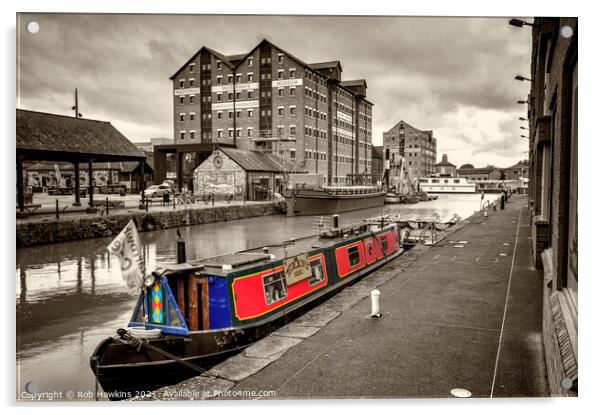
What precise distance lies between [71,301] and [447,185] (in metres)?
94.9

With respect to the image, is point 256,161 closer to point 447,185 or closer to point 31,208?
point 31,208

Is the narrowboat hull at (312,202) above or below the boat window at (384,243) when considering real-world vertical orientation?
above

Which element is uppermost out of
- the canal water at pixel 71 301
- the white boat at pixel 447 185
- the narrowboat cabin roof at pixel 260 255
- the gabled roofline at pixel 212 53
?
Result: the gabled roofline at pixel 212 53

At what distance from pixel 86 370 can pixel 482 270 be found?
935cm

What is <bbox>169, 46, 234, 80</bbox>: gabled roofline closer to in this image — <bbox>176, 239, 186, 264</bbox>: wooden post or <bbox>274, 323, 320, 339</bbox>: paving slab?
<bbox>176, 239, 186, 264</bbox>: wooden post

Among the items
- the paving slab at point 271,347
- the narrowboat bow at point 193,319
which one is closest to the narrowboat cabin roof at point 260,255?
the narrowboat bow at point 193,319

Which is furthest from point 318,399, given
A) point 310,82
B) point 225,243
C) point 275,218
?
point 275,218

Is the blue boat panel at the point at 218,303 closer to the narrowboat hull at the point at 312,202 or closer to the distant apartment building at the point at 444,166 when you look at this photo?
the distant apartment building at the point at 444,166

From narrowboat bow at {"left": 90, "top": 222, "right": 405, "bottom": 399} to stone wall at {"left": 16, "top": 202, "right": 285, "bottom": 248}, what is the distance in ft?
48.1

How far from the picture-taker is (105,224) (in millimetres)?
23234

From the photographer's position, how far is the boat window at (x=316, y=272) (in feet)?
34.1

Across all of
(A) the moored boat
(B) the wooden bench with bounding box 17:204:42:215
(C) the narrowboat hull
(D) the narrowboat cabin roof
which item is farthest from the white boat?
(D) the narrowboat cabin roof

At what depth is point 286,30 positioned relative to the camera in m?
7.21

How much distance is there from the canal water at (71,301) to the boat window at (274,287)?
3.08 meters
